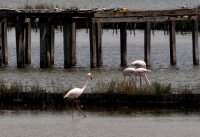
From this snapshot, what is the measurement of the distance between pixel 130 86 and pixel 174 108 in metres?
1.92

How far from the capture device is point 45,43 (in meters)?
51.8

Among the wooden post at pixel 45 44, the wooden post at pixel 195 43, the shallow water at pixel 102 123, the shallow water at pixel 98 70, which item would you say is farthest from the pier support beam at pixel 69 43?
the shallow water at pixel 102 123

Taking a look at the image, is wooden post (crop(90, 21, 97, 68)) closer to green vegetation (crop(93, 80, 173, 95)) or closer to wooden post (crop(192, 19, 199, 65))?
wooden post (crop(192, 19, 199, 65))

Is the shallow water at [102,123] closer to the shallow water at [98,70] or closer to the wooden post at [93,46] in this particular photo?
the shallow water at [98,70]

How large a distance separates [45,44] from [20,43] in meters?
1.38

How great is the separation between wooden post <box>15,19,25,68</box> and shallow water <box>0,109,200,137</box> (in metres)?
16.0

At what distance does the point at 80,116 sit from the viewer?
3547cm

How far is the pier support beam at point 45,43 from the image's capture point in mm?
51750

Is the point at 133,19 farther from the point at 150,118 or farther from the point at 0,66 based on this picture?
the point at 150,118

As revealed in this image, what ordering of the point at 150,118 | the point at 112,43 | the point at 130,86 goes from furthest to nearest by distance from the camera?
1. the point at 112,43
2. the point at 130,86
3. the point at 150,118

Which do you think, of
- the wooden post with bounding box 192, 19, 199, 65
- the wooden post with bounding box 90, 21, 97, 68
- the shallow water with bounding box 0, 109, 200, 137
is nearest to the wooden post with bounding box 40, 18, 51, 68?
the wooden post with bounding box 90, 21, 97, 68

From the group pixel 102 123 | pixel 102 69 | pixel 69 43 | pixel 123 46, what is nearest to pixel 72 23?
pixel 69 43

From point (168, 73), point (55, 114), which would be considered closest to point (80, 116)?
point (55, 114)

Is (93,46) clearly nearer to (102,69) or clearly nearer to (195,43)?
(102,69)
